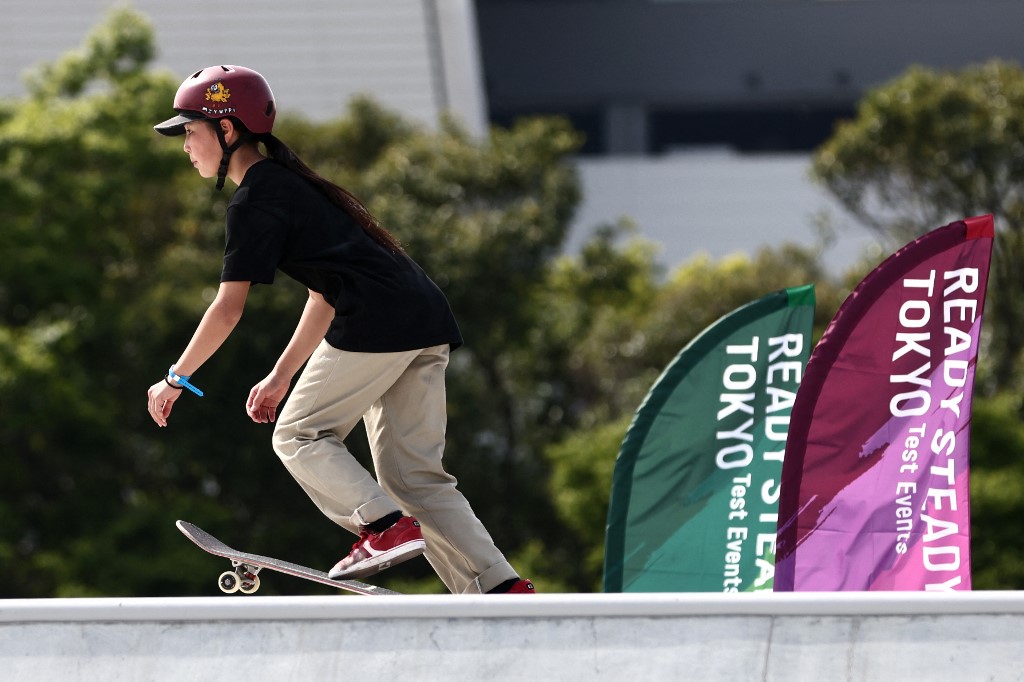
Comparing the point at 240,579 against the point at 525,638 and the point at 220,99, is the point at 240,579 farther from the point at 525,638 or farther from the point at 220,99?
the point at 220,99

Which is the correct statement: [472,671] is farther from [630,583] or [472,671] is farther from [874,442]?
[630,583]

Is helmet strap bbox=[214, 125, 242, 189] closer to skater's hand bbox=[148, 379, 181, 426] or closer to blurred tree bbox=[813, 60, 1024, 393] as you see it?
skater's hand bbox=[148, 379, 181, 426]

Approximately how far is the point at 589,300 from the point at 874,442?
63.2ft

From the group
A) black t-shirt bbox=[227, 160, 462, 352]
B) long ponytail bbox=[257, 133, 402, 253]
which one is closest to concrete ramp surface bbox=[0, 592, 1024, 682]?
black t-shirt bbox=[227, 160, 462, 352]

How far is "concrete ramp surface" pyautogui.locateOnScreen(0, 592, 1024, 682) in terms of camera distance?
3527mm

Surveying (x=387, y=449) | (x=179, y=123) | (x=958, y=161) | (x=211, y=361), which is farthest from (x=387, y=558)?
(x=958, y=161)

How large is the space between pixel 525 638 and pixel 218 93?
194 centimetres

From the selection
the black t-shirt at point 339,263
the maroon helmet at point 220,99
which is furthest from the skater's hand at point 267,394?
the maroon helmet at point 220,99

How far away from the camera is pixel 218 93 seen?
438 centimetres

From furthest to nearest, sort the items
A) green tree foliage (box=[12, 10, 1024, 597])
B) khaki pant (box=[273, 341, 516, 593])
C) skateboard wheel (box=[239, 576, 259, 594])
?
green tree foliage (box=[12, 10, 1024, 597]) → skateboard wheel (box=[239, 576, 259, 594]) → khaki pant (box=[273, 341, 516, 593])

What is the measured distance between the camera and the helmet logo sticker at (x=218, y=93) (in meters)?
4.37

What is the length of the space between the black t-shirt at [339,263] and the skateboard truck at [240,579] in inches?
32.8

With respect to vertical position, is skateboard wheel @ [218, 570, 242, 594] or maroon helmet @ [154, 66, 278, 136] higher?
maroon helmet @ [154, 66, 278, 136]

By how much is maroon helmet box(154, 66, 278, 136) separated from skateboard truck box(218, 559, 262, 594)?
1405 millimetres
